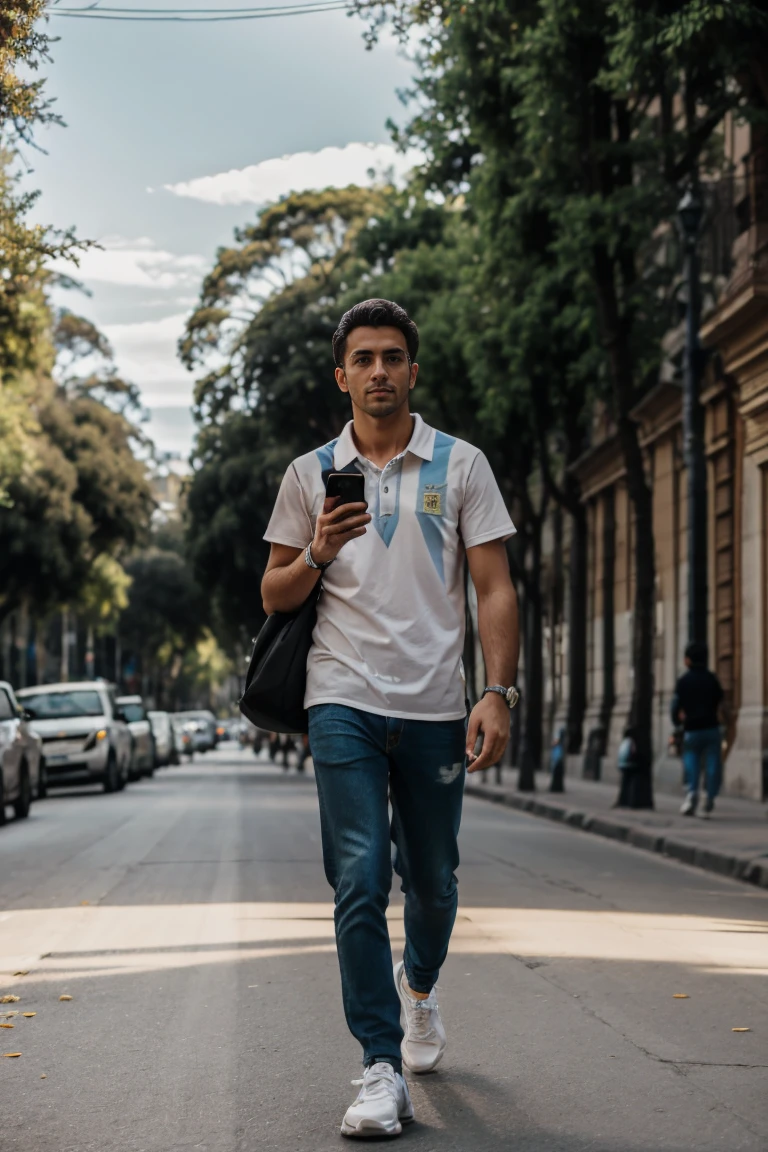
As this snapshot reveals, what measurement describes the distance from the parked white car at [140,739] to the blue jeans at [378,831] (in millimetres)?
28562

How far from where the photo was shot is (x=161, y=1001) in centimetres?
699

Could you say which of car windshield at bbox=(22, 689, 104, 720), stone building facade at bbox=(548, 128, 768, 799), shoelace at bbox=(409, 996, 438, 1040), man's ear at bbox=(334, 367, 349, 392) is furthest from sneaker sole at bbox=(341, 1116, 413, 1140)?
car windshield at bbox=(22, 689, 104, 720)

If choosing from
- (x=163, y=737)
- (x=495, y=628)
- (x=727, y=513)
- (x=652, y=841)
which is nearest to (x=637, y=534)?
(x=727, y=513)

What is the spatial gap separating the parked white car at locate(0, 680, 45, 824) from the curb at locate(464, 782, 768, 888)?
20.4 ft

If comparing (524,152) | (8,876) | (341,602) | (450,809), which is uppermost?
(524,152)

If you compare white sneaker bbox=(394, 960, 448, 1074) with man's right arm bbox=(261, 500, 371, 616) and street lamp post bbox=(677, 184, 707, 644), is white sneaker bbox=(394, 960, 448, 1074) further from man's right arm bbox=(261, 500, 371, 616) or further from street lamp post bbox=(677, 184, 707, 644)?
street lamp post bbox=(677, 184, 707, 644)

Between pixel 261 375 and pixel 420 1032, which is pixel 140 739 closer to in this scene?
pixel 261 375

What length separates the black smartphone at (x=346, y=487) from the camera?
4562 mm

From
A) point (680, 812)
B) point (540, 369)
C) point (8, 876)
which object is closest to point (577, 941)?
point (8, 876)

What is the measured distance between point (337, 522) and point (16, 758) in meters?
15.0

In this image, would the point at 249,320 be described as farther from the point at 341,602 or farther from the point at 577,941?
the point at 341,602

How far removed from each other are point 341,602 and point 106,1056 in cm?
200

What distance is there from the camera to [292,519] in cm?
493

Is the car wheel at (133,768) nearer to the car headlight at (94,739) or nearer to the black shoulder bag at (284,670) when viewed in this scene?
the car headlight at (94,739)
